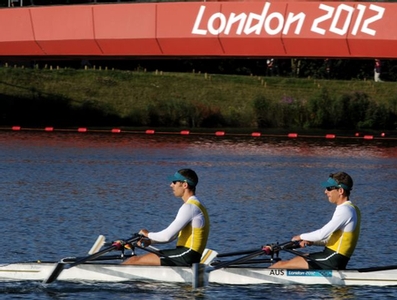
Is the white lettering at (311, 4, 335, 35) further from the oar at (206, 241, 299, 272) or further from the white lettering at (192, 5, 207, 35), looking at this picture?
the oar at (206, 241, 299, 272)

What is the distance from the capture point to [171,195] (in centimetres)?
4422

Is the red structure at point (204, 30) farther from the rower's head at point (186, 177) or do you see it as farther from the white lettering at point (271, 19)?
the rower's head at point (186, 177)

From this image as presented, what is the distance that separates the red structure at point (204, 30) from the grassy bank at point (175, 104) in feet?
30.0

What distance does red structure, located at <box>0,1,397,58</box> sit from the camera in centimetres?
6475

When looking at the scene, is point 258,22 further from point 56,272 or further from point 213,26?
point 56,272

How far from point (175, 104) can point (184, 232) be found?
5974cm

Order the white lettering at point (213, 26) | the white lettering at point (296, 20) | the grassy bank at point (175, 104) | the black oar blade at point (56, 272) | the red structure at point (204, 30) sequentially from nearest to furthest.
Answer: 1. the black oar blade at point (56, 272)
2. the red structure at point (204, 30)
3. the white lettering at point (296, 20)
4. the white lettering at point (213, 26)
5. the grassy bank at point (175, 104)

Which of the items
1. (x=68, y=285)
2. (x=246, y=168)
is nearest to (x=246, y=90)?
(x=246, y=168)

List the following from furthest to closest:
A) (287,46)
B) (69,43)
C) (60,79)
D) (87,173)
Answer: (60,79) < (69,43) < (287,46) < (87,173)

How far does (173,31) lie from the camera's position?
69.7 meters

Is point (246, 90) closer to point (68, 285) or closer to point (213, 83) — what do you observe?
point (213, 83)

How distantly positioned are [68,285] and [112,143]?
Answer: 44.6m

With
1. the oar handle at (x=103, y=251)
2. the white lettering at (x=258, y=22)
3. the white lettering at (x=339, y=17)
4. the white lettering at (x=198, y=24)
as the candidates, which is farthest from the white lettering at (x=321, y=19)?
the oar handle at (x=103, y=251)

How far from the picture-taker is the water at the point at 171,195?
24266mm
